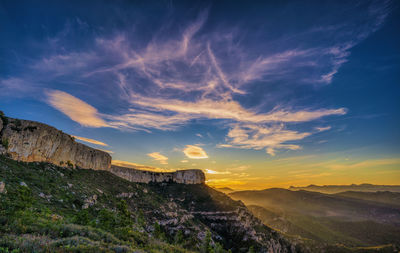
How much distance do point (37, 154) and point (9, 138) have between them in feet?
34.4

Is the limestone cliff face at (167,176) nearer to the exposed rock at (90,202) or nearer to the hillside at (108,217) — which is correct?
the hillside at (108,217)

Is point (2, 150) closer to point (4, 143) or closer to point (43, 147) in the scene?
point (4, 143)

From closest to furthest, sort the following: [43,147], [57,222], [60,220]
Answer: [57,222] → [60,220] → [43,147]

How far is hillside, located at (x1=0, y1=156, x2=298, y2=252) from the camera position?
1446 cm

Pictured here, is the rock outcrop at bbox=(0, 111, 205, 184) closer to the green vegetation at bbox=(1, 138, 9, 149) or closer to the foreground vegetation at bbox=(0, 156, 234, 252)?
the green vegetation at bbox=(1, 138, 9, 149)

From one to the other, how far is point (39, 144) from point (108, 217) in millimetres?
48370

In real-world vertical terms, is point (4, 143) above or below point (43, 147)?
below

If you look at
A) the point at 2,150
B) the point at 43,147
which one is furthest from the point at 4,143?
the point at 43,147

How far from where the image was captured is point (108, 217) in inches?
1318

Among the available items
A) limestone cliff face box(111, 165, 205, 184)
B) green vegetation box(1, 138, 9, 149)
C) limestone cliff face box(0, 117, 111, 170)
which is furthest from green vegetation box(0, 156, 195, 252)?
limestone cliff face box(111, 165, 205, 184)

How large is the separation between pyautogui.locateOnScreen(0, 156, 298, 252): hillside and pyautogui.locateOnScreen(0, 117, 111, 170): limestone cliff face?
430 centimetres

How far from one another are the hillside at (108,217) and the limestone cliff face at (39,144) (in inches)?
169

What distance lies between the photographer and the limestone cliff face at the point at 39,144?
5031 centimetres

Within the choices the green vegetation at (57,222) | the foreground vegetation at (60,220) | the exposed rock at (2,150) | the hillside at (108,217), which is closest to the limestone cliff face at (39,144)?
the exposed rock at (2,150)
